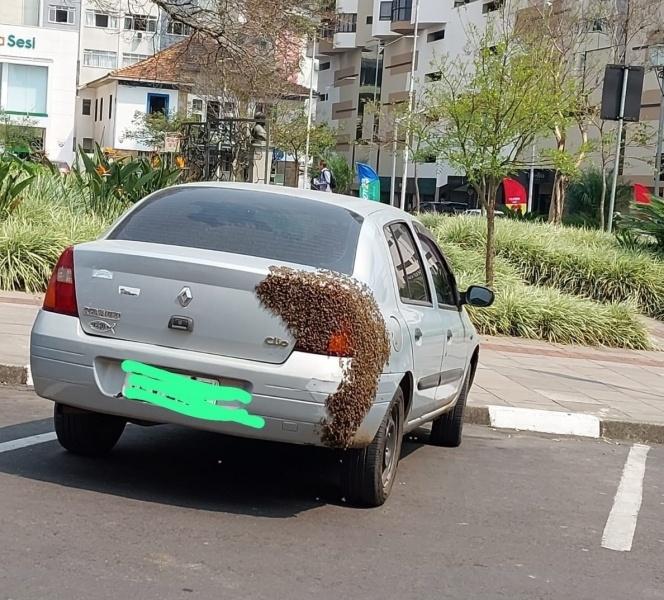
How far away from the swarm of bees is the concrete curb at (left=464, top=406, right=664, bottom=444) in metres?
3.80

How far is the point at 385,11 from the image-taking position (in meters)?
75.8

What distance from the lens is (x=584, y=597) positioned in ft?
15.8

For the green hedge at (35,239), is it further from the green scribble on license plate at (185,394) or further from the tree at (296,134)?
the tree at (296,134)

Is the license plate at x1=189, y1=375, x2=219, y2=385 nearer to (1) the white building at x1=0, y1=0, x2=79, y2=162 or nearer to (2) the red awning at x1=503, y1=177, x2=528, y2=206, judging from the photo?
(2) the red awning at x1=503, y1=177, x2=528, y2=206

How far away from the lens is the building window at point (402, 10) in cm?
7201

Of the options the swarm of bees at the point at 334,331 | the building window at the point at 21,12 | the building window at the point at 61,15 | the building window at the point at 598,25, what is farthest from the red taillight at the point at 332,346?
the building window at the point at 61,15

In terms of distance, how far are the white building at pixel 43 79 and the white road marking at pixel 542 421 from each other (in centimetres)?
5341

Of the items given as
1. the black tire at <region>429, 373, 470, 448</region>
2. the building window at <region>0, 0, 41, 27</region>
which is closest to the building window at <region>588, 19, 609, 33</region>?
the black tire at <region>429, 373, 470, 448</region>

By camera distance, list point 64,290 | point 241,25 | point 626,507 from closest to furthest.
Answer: point 64,290 → point 626,507 → point 241,25

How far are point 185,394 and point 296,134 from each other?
56.3 meters

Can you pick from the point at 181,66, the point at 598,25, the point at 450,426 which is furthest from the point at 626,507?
the point at 598,25

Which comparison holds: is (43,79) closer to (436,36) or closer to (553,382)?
(436,36)

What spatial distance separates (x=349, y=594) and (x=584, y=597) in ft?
3.36

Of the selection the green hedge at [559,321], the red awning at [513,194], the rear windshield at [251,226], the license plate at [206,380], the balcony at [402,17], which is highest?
the balcony at [402,17]
